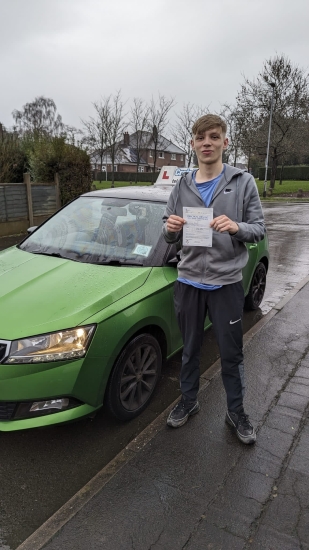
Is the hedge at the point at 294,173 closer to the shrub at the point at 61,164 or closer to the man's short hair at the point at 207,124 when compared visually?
the shrub at the point at 61,164

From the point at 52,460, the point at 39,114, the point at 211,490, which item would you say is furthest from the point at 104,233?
the point at 39,114

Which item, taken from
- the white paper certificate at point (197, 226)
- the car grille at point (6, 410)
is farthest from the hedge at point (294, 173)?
the car grille at point (6, 410)

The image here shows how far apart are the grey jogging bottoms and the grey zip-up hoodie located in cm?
10

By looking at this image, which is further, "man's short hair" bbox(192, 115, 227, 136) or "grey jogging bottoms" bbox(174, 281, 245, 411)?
"grey jogging bottoms" bbox(174, 281, 245, 411)

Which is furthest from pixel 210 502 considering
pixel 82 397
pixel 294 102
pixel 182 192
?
pixel 294 102

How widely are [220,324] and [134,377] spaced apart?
2.52 feet

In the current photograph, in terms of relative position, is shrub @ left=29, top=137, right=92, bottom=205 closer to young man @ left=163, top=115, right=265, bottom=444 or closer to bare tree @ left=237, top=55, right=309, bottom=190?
young man @ left=163, top=115, right=265, bottom=444

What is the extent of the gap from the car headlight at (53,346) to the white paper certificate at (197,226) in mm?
806

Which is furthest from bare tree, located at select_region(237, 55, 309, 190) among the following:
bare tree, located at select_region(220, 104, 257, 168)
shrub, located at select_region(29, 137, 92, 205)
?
shrub, located at select_region(29, 137, 92, 205)

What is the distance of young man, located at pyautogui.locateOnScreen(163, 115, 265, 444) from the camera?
2.28m

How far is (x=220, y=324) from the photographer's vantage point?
2.44m

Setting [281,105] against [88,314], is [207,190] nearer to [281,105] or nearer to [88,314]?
[88,314]

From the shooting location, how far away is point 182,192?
8.02 ft

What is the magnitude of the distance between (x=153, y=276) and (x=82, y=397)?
3.43 feet
